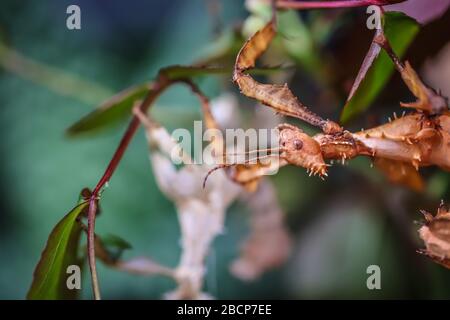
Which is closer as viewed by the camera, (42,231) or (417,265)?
(417,265)

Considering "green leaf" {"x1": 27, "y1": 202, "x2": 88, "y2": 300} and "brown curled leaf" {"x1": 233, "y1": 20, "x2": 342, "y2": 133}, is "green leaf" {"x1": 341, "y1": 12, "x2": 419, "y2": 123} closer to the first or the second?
"brown curled leaf" {"x1": 233, "y1": 20, "x2": 342, "y2": 133}

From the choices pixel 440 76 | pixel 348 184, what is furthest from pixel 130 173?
pixel 440 76

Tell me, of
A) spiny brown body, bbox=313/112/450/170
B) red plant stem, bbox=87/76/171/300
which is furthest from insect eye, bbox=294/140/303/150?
red plant stem, bbox=87/76/171/300

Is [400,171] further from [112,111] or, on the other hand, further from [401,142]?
[112,111]

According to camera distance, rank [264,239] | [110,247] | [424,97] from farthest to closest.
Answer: [264,239]
[110,247]
[424,97]

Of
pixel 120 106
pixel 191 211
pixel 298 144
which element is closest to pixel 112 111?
pixel 120 106
